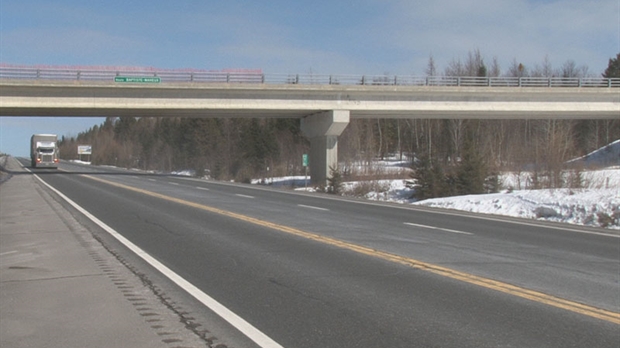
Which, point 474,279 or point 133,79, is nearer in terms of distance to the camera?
point 474,279

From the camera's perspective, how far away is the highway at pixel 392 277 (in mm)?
5797

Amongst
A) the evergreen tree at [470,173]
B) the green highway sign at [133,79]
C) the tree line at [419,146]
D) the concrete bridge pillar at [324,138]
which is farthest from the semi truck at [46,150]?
the evergreen tree at [470,173]

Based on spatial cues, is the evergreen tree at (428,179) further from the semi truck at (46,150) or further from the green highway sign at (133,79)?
the semi truck at (46,150)

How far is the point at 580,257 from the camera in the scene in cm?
1062

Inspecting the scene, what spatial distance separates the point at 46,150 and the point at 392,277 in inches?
2808

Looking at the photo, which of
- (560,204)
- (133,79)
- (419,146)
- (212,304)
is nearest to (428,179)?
(560,204)

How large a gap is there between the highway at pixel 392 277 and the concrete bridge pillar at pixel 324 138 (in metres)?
27.6

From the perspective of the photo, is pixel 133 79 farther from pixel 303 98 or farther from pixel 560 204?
pixel 560 204

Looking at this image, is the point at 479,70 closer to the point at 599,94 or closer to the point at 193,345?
the point at 599,94

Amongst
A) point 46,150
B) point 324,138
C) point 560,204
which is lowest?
point 560,204

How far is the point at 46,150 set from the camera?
71562 mm

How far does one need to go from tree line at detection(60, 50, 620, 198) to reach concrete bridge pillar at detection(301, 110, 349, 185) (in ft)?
5.85

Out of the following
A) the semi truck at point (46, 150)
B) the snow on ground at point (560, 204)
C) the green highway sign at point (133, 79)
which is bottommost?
the snow on ground at point (560, 204)

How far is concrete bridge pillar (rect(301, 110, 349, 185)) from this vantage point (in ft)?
143
